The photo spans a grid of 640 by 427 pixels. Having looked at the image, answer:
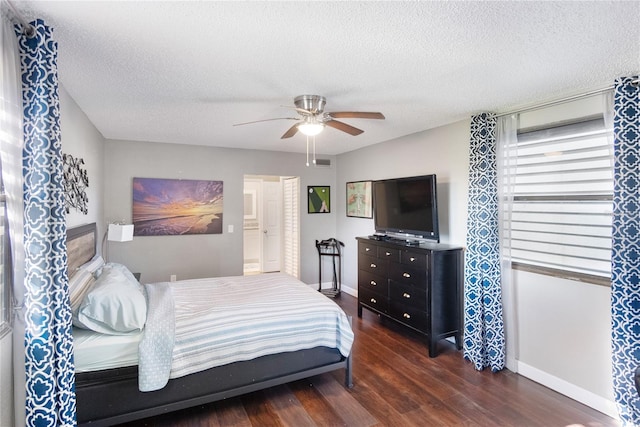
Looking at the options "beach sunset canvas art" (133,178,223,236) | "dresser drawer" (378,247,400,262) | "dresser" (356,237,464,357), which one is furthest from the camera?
"beach sunset canvas art" (133,178,223,236)

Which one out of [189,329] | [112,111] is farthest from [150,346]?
[112,111]

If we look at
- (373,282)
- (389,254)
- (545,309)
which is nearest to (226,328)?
(389,254)

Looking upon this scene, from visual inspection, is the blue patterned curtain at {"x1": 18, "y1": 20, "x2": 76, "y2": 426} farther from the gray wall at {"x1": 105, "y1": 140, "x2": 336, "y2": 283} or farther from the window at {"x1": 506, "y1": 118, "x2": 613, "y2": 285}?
the window at {"x1": 506, "y1": 118, "x2": 613, "y2": 285}

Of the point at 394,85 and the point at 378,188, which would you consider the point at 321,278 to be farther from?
the point at 394,85

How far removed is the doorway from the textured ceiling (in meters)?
3.82

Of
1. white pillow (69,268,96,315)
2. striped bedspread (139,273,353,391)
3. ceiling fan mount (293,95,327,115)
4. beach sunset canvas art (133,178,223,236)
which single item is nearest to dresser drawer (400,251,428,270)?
striped bedspread (139,273,353,391)

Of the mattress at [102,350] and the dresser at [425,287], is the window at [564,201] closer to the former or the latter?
the dresser at [425,287]

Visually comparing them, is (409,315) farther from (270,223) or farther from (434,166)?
(270,223)

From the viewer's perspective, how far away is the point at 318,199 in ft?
19.1

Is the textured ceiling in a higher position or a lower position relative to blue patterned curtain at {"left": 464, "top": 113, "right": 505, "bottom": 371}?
higher

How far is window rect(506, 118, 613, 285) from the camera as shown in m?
2.55

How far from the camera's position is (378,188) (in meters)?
4.45

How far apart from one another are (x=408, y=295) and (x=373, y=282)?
0.66 meters

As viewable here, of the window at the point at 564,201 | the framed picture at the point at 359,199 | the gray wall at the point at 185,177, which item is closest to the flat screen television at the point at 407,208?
the framed picture at the point at 359,199
